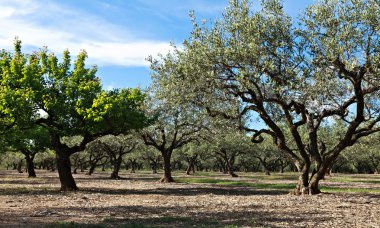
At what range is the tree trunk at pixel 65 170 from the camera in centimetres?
3447

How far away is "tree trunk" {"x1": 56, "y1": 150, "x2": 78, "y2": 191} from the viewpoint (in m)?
34.5

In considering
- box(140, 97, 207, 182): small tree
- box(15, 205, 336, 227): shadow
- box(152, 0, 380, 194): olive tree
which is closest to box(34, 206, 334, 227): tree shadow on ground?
box(15, 205, 336, 227): shadow

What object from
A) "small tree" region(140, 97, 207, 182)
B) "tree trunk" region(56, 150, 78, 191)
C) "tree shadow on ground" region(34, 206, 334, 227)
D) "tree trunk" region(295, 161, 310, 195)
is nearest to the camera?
"tree shadow on ground" region(34, 206, 334, 227)

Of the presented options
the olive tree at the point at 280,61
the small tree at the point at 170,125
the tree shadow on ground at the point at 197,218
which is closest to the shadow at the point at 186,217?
the tree shadow on ground at the point at 197,218

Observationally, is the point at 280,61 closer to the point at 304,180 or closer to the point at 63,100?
the point at 304,180

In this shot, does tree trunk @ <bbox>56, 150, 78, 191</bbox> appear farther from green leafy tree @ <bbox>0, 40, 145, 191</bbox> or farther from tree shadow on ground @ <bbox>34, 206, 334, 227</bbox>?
tree shadow on ground @ <bbox>34, 206, 334, 227</bbox>

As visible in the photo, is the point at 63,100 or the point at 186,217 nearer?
the point at 186,217

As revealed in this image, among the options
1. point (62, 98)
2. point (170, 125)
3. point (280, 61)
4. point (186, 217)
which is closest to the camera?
point (186, 217)

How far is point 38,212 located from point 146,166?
518 feet

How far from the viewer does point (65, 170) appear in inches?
1363

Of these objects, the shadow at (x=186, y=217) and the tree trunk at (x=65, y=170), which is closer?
the shadow at (x=186, y=217)

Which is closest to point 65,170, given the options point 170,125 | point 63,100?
point 63,100

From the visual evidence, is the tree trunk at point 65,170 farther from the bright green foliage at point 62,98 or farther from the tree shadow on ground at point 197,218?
the tree shadow on ground at point 197,218

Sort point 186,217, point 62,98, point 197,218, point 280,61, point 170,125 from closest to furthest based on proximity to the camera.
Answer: point 197,218
point 186,217
point 280,61
point 62,98
point 170,125
